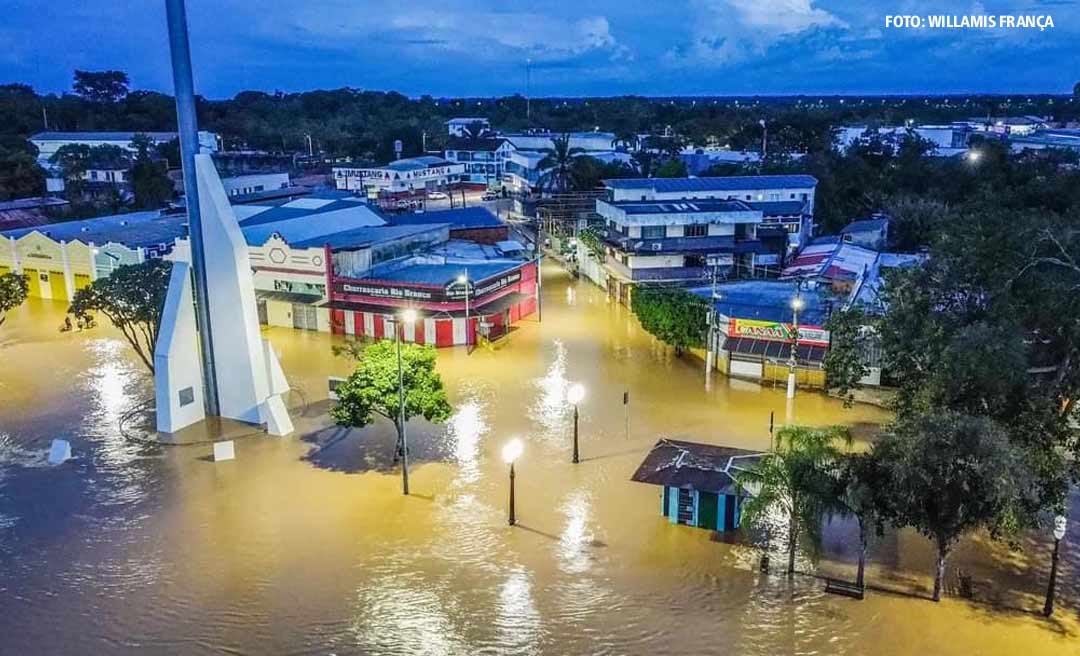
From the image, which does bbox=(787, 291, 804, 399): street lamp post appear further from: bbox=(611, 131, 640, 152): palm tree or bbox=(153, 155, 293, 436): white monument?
bbox=(611, 131, 640, 152): palm tree

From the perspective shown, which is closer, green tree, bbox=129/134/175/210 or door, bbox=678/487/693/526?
door, bbox=678/487/693/526

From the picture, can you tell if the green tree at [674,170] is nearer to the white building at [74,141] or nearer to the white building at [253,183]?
the white building at [253,183]

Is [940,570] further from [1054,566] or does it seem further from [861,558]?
[1054,566]

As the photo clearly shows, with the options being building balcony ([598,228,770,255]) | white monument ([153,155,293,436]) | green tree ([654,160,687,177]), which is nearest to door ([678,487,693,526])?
white monument ([153,155,293,436])

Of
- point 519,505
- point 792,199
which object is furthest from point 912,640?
point 792,199

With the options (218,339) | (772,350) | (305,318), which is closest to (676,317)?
(772,350)

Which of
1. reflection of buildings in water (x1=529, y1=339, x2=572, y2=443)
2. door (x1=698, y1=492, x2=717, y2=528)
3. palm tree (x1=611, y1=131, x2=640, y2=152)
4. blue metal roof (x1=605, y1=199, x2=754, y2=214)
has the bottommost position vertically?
reflection of buildings in water (x1=529, y1=339, x2=572, y2=443)

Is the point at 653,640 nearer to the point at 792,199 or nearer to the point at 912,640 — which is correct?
the point at 912,640

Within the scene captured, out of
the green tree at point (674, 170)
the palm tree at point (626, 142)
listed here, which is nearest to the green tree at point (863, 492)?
the green tree at point (674, 170)
